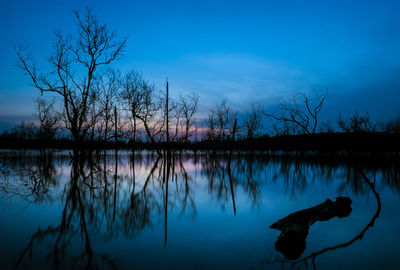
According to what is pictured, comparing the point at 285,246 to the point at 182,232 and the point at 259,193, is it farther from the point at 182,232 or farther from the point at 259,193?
the point at 259,193

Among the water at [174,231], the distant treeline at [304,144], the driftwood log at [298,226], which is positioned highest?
the distant treeline at [304,144]

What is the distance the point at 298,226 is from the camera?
160 inches

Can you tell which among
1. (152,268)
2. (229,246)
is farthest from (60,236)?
(229,246)

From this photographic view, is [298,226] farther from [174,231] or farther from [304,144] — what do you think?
[304,144]

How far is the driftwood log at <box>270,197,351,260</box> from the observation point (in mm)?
3762

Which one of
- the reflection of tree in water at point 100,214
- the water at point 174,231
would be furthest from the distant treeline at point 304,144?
the water at point 174,231

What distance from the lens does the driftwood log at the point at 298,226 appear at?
3762 millimetres

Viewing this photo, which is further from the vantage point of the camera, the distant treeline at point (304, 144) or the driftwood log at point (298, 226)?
the distant treeline at point (304, 144)

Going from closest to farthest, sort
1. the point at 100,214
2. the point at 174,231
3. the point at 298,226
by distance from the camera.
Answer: the point at 298,226 → the point at 174,231 → the point at 100,214

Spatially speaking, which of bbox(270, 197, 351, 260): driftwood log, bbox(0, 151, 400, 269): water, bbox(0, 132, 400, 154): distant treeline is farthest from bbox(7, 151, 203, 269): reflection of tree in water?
bbox(0, 132, 400, 154): distant treeline

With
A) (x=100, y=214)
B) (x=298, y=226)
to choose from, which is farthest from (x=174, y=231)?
(x=298, y=226)

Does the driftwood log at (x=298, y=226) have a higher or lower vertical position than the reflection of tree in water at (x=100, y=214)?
higher

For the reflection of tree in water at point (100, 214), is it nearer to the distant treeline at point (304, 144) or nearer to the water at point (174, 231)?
the water at point (174, 231)

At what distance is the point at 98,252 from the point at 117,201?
356cm
